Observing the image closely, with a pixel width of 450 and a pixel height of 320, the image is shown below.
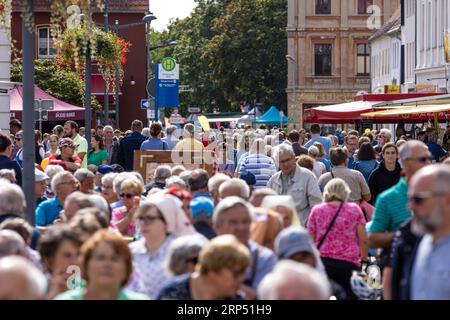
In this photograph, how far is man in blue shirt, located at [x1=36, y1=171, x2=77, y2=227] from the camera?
43.8 feet

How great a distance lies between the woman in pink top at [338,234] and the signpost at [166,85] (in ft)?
61.4

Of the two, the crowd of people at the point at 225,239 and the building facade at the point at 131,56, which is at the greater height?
the building facade at the point at 131,56

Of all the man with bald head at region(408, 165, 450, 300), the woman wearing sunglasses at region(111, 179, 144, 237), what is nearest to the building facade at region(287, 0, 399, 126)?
the woman wearing sunglasses at region(111, 179, 144, 237)

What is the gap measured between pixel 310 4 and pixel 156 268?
258 ft

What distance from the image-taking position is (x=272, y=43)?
93062 mm

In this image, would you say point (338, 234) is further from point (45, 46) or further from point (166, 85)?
point (45, 46)

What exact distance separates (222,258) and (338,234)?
4.63m

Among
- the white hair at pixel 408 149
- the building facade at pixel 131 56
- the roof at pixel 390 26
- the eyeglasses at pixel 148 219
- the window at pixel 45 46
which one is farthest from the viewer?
the roof at pixel 390 26

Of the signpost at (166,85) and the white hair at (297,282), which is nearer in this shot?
the white hair at (297,282)

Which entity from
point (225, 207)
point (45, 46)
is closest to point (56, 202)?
point (225, 207)

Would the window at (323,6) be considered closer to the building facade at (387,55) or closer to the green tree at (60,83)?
the building facade at (387,55)

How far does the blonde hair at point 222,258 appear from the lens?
7.70m

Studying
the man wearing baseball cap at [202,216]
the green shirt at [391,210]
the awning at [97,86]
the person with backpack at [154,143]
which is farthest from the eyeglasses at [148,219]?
the awning at [97,86]

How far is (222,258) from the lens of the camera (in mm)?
7715
